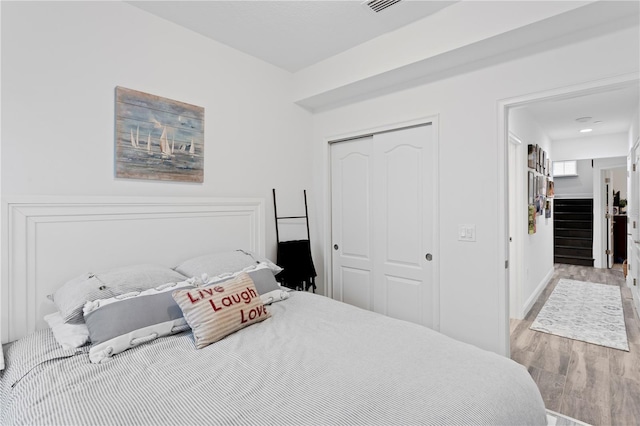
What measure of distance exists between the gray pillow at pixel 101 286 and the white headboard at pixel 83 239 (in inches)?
5.8

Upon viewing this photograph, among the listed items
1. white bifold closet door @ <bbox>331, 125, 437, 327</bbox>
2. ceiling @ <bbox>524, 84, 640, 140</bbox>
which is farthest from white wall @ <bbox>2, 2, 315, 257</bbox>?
ceiling @ <bbox>524, 84, 640, 140</bbox>

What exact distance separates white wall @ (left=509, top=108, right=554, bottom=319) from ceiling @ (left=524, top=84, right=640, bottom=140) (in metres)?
0.19

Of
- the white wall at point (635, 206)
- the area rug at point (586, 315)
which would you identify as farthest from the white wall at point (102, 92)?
the white wall at point (635, 206)

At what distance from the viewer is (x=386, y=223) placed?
118 inches

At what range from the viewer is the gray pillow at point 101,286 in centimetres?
163

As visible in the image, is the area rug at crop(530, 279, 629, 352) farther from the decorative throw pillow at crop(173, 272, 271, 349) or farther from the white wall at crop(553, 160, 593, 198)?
the decorative throw pillow at crop(173, 272, 271, 349)

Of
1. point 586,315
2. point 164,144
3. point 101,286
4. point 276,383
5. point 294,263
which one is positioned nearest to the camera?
point 276,383

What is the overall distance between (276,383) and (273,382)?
0.04 feet

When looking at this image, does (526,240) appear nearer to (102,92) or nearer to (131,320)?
(131,320)

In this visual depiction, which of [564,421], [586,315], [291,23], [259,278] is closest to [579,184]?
[586,315]

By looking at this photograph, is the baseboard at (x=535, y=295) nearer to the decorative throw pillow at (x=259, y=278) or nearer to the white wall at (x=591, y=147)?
the white wall at (x=591, y=147)

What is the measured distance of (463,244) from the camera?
2504 mm

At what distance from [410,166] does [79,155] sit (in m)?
2.36

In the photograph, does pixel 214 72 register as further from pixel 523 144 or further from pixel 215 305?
pixel 523 144
